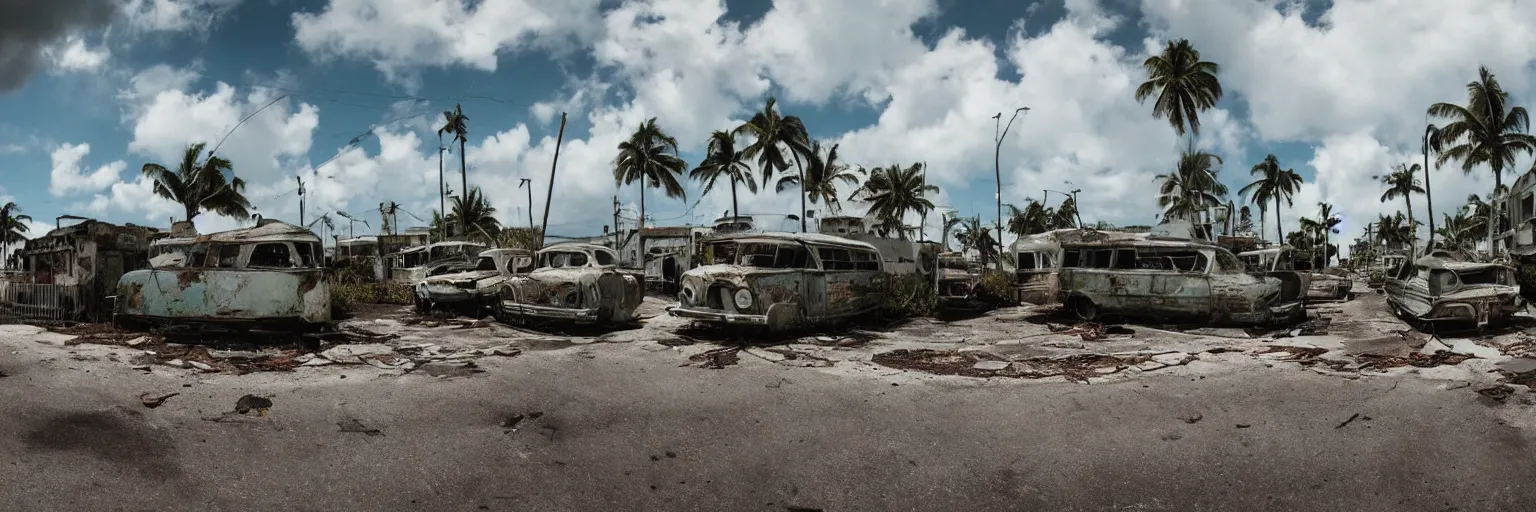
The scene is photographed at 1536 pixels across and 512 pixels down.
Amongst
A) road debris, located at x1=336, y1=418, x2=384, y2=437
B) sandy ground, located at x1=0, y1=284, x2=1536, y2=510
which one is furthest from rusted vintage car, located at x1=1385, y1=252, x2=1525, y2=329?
road debris, located at x1=336, y1=418, x2=384, y2=437

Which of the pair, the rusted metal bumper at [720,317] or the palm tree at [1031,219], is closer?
the rusted metal bumper at [720,317]

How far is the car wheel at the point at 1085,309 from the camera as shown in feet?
45.1

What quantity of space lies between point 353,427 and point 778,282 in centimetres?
642

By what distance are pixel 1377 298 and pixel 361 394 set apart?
2325cm

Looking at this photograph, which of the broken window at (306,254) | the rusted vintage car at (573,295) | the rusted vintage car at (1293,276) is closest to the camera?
the broken window at (306,254)

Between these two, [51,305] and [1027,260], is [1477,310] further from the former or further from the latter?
[51,305]

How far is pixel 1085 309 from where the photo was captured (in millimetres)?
14070

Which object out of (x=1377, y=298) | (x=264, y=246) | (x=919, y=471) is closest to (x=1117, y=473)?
(x=919, y=471)

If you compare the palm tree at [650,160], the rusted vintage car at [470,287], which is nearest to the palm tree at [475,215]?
the palm tree at [650,160]

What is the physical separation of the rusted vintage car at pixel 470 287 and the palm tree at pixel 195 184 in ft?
61.6

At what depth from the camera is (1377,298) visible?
19.7 meters

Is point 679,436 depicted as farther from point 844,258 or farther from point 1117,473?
point 844,258

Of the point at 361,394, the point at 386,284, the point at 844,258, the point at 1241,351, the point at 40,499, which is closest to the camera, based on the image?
the point at 40,499

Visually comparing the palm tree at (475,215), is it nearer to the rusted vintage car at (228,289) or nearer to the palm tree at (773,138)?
the palm tree at (773,138)
